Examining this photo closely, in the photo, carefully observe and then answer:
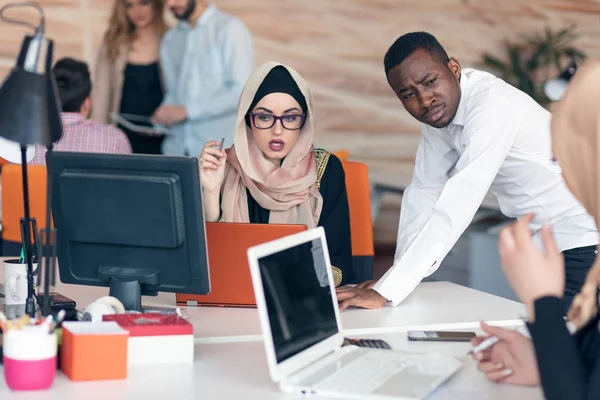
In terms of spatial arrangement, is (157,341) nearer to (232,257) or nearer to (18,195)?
(232,257)

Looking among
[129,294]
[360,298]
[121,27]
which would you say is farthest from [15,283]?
[121,27]

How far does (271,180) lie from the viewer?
266 centimetres

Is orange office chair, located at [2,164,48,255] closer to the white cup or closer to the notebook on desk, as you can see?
the white cup

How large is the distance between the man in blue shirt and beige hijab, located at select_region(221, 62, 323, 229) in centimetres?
211

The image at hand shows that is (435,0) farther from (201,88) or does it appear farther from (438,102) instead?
(438,102)

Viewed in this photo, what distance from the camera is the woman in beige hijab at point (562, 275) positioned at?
50.2 inches

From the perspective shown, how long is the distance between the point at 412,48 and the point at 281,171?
23.1 inches

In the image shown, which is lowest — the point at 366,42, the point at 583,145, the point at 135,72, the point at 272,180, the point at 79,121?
the point at 272,180

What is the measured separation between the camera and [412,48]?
96.9 inches

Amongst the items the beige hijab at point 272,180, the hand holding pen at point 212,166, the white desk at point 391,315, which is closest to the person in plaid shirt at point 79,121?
the beige hijab at point 272,180

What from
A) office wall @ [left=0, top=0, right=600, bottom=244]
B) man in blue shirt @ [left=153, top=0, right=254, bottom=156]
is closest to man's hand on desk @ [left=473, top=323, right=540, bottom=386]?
man in blue shirt @ [left=153, top=0, right=254, bottom=156]

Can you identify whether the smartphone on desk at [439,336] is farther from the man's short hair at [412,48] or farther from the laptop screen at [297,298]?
the man's short hair at [412,48]

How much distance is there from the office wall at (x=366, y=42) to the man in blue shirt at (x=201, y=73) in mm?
1028

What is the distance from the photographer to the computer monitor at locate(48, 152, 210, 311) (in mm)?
1876
